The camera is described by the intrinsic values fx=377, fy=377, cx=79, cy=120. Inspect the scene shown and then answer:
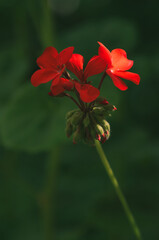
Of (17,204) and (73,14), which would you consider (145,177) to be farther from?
(73,14)

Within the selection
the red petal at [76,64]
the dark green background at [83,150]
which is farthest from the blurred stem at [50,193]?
the red petal at [76,64]

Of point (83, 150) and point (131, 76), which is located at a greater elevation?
point (131, 76)

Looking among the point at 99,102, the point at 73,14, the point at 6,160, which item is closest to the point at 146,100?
the point at 73,14

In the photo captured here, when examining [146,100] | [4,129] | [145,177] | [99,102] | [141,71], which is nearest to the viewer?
[99,102]

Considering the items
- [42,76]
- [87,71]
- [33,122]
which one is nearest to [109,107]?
[87,71]

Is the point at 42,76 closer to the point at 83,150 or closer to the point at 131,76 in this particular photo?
the point at 131,76

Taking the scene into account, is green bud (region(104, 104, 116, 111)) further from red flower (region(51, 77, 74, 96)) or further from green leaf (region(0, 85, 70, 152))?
green leaf (region(0, 85, 70, 152))

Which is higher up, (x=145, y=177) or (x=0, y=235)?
(x=145, y=177)
